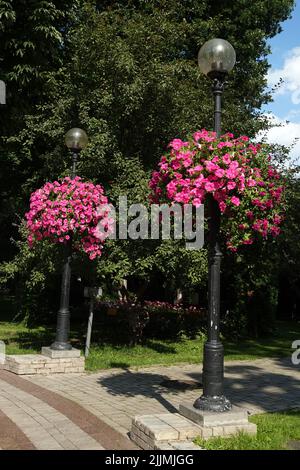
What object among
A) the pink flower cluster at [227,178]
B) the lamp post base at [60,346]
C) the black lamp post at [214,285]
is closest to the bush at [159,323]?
the lamp post base at [60,346]

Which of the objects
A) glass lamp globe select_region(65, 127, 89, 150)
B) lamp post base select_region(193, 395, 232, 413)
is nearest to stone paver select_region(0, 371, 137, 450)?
lamp post base select_region(193, 395, 232, 413)

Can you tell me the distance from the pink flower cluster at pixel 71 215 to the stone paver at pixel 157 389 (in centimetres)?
260

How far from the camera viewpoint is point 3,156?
16.6m

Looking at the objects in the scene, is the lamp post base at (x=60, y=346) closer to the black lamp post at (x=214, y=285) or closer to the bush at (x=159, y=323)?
the bush at (x=159, y=323)

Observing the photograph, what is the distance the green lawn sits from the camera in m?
11.1

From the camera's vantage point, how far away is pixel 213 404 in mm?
5574

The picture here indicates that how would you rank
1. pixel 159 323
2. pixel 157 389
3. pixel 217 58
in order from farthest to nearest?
pixel 159 323 < pixel 157 389 < pixel 217 58

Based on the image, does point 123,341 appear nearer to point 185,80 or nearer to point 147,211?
point 147,211

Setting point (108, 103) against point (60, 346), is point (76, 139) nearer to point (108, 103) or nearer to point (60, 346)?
point (108, 103)

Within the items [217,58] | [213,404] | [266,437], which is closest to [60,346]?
[213,404]

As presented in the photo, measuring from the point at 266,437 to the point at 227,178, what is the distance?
Answer: 9.45 ft

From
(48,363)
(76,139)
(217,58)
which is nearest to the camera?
(217,58)

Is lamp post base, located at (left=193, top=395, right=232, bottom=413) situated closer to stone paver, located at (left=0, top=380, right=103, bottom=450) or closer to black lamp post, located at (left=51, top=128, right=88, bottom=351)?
stone paver, located at (left=0, top=380, right=103, bottom=450)

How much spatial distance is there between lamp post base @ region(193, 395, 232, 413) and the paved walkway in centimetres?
89
